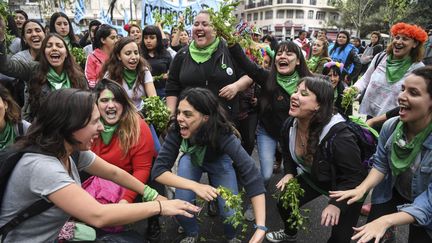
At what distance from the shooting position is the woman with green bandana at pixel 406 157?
7.72 ft

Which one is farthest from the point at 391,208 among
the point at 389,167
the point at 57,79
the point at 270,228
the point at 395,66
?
the point at 57,79

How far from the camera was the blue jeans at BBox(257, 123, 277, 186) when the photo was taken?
3730 millimetres

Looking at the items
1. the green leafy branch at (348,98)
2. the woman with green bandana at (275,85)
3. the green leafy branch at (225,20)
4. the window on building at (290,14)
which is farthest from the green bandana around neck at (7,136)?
the window on building at (290,14)

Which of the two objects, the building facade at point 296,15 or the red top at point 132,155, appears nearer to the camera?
the red top at point 132,155

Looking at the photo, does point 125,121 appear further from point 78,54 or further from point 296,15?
point 296,15

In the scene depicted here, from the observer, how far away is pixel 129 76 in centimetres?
411

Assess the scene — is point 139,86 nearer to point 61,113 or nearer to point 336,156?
point 61,113

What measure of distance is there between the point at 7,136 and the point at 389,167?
3181mm

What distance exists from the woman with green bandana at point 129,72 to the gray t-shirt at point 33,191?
86.8 inches

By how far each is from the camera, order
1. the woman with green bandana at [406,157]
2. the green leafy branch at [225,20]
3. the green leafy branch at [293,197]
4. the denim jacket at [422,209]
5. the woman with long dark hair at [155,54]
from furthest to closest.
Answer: the woman with long dark hair at [155,54], the green leafy branch at [225,20], the green leafy branch at [293,197], the woman with green bandana at [406,157], the denim jacket at [422,209]

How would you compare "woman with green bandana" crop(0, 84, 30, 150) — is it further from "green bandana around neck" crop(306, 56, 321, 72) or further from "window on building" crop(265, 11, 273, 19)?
"window on building" crop(265, 11, 273, 19)

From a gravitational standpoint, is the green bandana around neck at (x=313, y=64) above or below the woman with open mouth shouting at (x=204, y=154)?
above

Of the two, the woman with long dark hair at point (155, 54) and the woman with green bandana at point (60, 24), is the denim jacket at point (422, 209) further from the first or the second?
the woman with green bandana at point (60, 24)

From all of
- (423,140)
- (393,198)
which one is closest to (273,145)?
(393,198)
